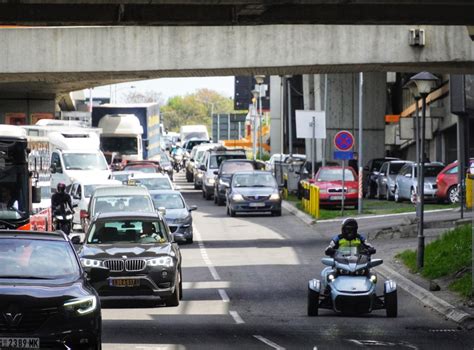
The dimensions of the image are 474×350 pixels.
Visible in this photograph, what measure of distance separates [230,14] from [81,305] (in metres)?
6.74

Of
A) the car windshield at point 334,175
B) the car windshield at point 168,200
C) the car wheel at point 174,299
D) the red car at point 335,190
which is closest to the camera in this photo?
Result: the car wheel at point 174,299

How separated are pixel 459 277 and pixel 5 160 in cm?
882

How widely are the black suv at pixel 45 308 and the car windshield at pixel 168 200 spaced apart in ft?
70.1

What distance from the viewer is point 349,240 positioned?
67.6 feet

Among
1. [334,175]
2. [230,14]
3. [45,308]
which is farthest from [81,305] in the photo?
[334,175]

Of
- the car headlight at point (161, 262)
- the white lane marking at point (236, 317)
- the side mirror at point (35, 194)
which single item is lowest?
the white lane marking at point (236, 317)

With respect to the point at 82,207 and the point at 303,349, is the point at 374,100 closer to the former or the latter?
the point at 82,207

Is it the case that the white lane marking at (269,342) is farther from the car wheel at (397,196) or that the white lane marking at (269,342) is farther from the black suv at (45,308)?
the car wheel at (397,196)

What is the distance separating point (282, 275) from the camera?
1120 inches

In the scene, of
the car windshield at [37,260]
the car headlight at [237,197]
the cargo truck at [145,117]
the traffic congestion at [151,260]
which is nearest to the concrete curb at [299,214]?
the traffic congestion at [151,260]

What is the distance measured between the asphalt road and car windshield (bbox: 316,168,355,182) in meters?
15.1

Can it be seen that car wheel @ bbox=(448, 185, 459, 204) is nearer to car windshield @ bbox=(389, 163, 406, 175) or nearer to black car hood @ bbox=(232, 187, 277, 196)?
black car hood @ bbox=(232, 187, 277, 196)

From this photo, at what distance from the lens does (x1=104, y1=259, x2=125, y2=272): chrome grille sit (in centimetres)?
2186

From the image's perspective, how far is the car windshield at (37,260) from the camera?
50.1 feet
